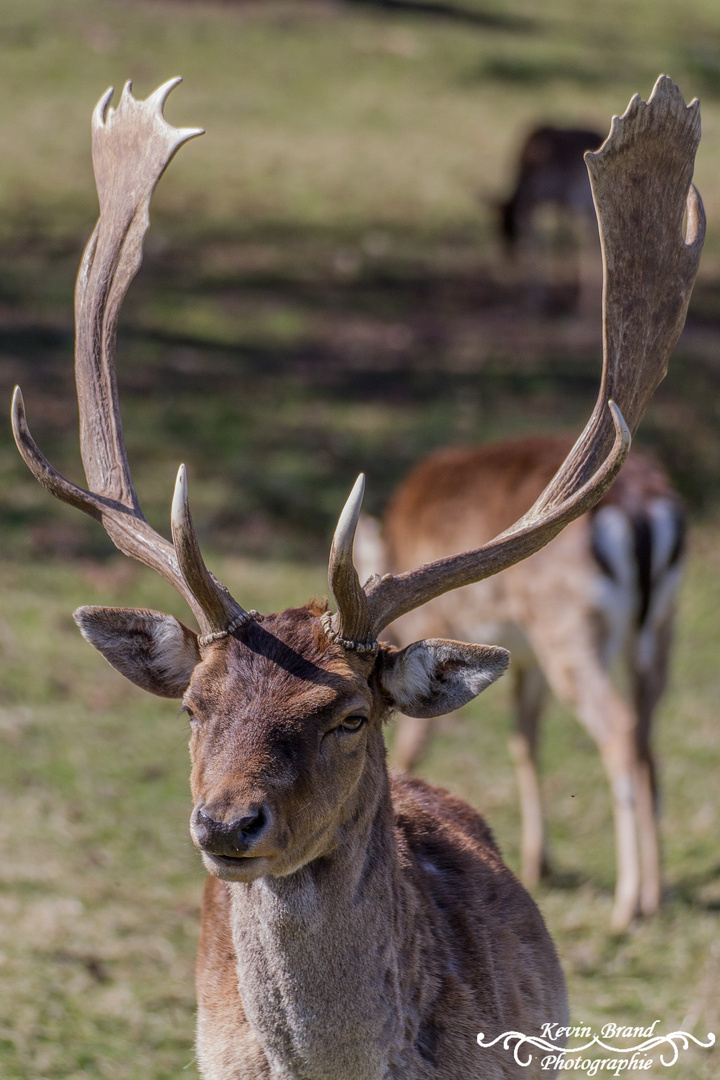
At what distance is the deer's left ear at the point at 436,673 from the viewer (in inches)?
112

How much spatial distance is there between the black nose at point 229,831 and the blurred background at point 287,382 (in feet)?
6.51

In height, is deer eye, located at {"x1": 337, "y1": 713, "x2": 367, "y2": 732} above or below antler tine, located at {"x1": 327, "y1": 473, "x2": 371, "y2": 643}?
below

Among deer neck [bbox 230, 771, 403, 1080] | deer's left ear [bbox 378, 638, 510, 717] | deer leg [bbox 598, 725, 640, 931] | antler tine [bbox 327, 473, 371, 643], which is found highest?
deer leg [bbox 598, 725, 640, 931]

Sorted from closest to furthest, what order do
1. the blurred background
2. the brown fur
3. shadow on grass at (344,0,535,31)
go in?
the brown fur < the blurred background < shadow on grass at (344,0,535,31)

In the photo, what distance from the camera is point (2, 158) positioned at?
15.0 m

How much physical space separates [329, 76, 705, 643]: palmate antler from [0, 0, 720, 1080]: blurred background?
2.17m

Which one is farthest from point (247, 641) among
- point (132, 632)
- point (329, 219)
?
point (329, 219)

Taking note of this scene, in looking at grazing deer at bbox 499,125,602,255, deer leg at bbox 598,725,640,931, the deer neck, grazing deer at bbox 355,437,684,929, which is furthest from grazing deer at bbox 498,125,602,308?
the deer neck

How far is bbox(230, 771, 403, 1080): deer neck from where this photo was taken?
109 inches

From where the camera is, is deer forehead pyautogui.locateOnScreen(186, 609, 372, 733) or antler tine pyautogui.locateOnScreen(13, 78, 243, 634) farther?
antler tine pyautogui.locateOnScreen(13, 78, 243, 634)

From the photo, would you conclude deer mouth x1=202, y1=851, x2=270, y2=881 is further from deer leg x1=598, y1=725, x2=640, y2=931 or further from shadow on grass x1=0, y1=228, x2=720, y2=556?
shadow on grass x1=0, y1=228, x2=720, y2=556

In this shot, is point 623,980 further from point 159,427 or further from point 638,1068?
point 159,427

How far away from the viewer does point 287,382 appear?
11398 mm

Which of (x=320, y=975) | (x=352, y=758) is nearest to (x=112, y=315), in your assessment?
(x=352, y=758)
